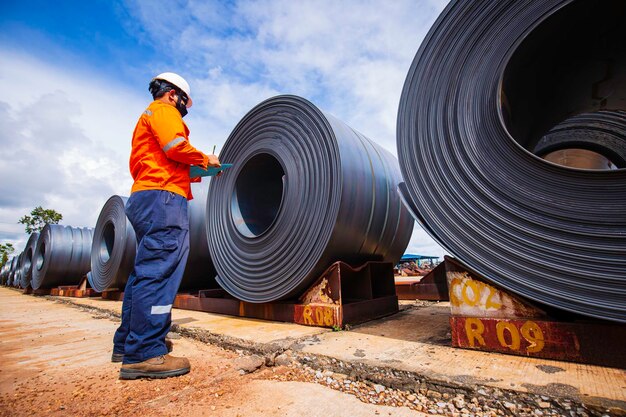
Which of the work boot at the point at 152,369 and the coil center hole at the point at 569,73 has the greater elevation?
the coil center hole at the point at 569,73

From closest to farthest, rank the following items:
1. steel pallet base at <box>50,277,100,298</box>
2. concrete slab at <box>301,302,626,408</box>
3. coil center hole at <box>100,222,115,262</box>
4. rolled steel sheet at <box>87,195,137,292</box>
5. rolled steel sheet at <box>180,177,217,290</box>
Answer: concrete slab at <box>301,302,626,408</box>, rolled steel sheet at <box>180,177,217,290</box>, rolled steel sheet at <box>87,195,137,292</box>, coil center hole at <box>100,222,115,262</box>, steel pallet base at <box>50,277,100,298</box>

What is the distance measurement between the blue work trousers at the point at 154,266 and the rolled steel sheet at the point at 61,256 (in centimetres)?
941

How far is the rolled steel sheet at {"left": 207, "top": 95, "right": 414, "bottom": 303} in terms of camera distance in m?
2.62

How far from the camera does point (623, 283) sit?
1404 mm

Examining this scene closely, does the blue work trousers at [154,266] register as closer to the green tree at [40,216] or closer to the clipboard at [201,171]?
the clipboard at [201,171]

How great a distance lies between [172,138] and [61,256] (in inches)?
390

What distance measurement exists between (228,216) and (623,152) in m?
3.89

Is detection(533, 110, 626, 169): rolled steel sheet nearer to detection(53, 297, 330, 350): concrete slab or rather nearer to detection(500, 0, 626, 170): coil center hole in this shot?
detection(500, 0, 626, 170): coil center hole

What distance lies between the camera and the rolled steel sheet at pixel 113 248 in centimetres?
575

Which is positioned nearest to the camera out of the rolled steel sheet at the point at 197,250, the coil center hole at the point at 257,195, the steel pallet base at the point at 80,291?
the coil center hole at the point at 257,195

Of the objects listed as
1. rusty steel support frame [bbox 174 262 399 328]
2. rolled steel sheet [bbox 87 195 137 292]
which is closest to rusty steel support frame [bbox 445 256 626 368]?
rusty steel support frame [bbox 174 262 399 328]

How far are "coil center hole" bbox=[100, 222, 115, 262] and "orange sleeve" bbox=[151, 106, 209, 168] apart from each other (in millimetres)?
5801

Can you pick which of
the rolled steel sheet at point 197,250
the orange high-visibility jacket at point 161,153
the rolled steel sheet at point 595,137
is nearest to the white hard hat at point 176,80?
the orange high-visibility jacket at point 161,153

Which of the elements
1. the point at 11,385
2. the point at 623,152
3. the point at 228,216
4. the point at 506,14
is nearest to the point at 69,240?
the point at 228,216
